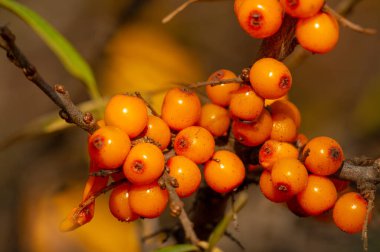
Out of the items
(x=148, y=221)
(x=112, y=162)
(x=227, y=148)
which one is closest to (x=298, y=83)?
(x=148, y=221)

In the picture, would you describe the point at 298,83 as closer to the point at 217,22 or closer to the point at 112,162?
the point at 217,22

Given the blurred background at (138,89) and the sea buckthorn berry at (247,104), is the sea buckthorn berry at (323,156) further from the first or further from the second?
the blurred background at (138,89)

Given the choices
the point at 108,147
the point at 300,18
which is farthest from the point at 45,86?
the point at 300,18

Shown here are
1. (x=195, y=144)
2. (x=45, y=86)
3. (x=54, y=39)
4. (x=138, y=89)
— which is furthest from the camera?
(x=138, y=89)

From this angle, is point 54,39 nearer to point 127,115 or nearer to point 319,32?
point 127,115

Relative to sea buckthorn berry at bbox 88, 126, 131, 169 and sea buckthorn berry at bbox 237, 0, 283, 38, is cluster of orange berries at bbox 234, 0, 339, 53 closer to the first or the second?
sea buckthorn berry at bbox 237, 0, 283, 38

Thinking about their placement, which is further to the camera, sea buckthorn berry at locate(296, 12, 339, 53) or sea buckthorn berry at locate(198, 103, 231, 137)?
sea buckthorn berry at locate(198, 103, 231, 137)

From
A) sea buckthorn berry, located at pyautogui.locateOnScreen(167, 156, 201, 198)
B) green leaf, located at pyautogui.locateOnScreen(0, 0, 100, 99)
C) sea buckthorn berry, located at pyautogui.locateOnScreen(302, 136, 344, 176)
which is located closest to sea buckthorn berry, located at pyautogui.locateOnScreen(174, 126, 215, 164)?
sea buckthorn berry, located at pyautogui.locateOnScreen(167, 156, 201, 198)
